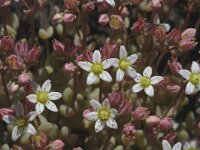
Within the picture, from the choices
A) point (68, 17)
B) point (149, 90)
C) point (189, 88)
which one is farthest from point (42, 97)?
point (189, 88)

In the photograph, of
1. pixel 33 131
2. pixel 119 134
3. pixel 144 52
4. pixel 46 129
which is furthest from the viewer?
pixel 144 52

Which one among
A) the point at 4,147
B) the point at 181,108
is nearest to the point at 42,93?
the point at 4,147

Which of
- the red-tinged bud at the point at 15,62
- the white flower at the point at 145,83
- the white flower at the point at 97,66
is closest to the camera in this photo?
the red-tinged bud at the point at 15,62

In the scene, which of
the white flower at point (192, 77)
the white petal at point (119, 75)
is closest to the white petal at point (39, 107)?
the white petal at point (119, 75)

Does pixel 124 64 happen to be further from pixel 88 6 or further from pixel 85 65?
pixel 88 6

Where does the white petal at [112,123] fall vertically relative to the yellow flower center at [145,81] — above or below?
below

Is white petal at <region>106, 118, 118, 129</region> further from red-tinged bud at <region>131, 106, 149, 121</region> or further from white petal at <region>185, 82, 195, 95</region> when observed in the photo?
white petal at <region>185, 82, 195, 95</region>

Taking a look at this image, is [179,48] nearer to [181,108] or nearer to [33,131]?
[181,108]

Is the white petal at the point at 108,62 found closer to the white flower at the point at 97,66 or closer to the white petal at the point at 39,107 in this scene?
the white flower at the point at 97,66
